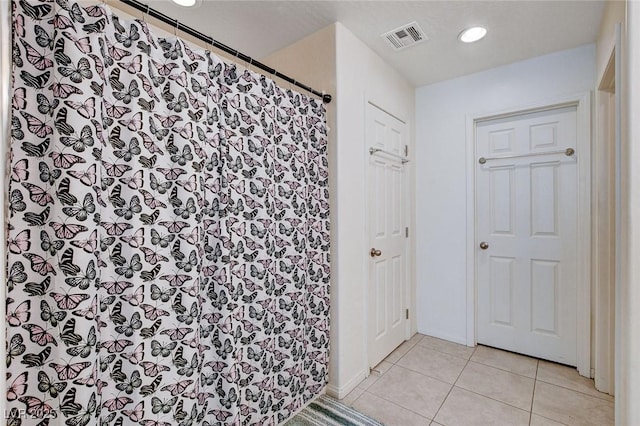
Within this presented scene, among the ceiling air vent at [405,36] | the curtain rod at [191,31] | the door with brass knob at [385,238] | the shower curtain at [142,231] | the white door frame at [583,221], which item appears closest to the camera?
the shower curtain at [142,231]

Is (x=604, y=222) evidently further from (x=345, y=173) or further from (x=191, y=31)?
(x=191, y=31)

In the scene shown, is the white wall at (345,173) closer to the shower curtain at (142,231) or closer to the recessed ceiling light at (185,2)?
the shower curtain at (142,231)

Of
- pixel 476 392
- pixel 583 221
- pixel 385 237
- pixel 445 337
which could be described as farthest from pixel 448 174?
pixel 476 392

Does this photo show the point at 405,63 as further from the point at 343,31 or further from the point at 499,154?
the point at 499,154

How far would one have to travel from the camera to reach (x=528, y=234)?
2510mm

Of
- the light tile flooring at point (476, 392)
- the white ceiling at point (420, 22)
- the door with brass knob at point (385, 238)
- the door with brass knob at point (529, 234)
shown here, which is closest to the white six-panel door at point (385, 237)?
the door with brass knob at point (385, 238)

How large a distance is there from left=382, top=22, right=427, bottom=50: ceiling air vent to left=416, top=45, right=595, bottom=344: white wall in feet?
2.71

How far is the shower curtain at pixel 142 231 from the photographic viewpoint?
93cm

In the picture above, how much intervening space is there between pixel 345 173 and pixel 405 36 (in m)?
1.09

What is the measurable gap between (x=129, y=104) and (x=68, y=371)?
3.06 ft

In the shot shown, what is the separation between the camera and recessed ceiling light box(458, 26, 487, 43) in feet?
6.68

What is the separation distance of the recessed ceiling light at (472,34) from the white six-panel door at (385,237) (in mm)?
745

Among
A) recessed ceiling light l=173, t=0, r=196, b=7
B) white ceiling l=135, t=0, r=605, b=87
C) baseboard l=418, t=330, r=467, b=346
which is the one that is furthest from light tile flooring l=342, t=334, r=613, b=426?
recessed ceiling light l=173, t=0, r=196, b=7

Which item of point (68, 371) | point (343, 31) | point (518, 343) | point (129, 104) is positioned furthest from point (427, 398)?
point (343, 31)
